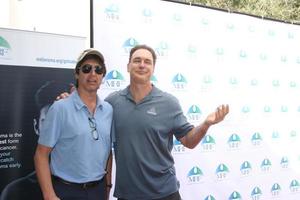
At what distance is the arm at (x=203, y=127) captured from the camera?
243cm

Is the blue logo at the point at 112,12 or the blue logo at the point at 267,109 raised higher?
the blue logo at the point at 112,12

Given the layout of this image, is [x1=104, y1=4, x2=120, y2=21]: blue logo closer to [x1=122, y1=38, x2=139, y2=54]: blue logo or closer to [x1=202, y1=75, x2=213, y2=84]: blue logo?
[x1=122, y1=38, x2=139, y2=54]: blue logo

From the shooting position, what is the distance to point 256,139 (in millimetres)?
4582

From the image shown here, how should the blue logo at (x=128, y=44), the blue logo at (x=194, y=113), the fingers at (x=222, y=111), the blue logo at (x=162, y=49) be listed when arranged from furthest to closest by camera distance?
the blue logo at (x=194, y=113)
the blue logo at (x=162, y=49)
the blue logo at (x=128, y=44)
the fingers at (x=222, y=111)

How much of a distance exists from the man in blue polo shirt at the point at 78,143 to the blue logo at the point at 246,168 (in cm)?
250

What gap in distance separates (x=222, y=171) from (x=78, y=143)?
2477mm

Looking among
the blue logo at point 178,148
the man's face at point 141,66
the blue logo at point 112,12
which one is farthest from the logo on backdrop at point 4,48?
the blue logo at point 178,148

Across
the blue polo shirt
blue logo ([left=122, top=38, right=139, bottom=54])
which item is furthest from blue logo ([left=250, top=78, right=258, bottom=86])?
the blue polo shirt

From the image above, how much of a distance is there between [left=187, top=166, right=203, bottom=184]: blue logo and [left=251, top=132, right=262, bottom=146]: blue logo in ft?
2.73

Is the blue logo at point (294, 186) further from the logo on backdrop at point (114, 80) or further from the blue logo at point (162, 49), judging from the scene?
the logo on backdrop at point (114, 80)

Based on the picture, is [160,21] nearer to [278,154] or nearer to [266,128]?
[266,128]

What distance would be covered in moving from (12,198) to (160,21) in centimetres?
206

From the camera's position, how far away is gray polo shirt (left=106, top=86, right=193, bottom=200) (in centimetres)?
243

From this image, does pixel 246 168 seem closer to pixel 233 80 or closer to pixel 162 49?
pixel 233 80
